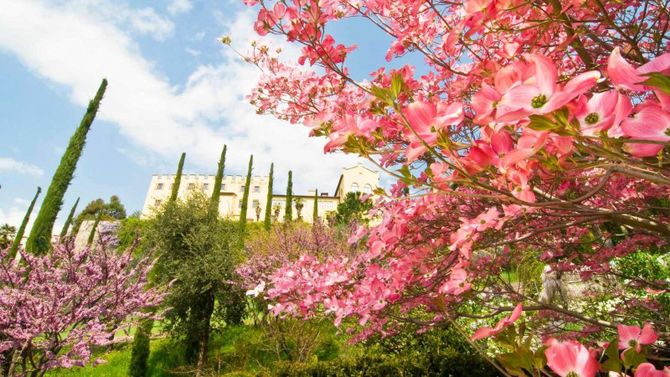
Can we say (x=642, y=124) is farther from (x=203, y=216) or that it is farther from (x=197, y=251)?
(x=203, y=216)

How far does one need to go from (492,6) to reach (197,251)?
1249cm

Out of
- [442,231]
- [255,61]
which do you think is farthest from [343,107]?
[442,231]

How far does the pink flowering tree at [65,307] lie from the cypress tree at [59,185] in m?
13.8

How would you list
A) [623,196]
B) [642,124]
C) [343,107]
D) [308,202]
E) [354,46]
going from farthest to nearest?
1. [308,202]
2. [343,107]
3. [623,196]
4. [354,46]
5. [642,124]

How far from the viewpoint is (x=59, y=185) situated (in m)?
17.0

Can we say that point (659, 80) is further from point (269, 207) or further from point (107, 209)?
point (107, 209)

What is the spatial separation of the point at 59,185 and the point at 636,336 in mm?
21213

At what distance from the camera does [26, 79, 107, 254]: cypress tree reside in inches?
629

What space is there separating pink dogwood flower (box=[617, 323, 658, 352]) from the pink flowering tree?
4810 millimetres

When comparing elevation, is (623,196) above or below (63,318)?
above

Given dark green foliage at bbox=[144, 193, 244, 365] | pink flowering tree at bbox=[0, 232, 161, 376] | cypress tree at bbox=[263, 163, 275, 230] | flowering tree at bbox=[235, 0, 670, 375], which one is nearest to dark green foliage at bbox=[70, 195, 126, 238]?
cypress tree at bbox=[263, 163, 275, 230]

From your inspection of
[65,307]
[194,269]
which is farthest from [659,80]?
[194,269]

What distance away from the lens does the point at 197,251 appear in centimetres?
1220

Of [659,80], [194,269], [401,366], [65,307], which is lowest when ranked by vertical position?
[401,366]
